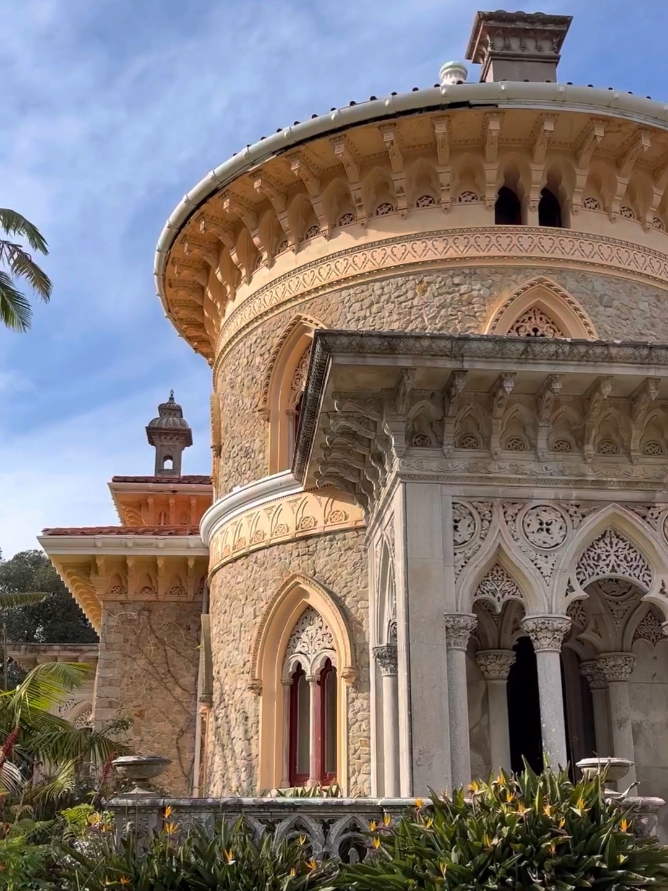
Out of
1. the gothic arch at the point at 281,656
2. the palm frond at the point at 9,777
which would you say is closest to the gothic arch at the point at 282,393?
the gothic arch at the point at 281,656

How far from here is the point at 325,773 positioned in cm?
1129

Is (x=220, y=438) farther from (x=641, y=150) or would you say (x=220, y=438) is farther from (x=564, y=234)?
(x=641, y=150)

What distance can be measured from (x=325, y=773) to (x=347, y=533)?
2.72 metres

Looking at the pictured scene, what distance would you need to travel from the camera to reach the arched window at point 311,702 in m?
11.3

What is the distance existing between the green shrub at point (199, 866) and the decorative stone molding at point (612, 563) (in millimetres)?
3782

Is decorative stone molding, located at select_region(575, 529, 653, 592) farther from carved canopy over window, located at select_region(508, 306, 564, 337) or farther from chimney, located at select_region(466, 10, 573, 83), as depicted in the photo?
chimney, located at select_region(466, 10, 573, 83)

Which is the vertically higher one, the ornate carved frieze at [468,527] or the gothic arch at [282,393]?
the gothic arch at [282,393]

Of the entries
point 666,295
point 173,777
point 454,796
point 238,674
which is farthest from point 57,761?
point 666,295

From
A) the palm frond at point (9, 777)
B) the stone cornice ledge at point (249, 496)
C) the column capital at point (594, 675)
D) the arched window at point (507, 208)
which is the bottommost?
the palm frond at point (9, 777)

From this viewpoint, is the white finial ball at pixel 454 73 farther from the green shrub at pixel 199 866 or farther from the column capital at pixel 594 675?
the green shrub at pixel 199 866

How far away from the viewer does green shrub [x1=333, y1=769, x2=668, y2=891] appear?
5438 mm

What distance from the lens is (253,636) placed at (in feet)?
39.5

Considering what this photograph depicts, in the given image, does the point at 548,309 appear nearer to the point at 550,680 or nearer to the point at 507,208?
the point at 507,208

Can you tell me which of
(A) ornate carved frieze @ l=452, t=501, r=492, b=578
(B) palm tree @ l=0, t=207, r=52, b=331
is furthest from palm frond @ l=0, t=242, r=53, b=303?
(A) ornate carved frieze @ l=452, t=501, r=492, b=578
